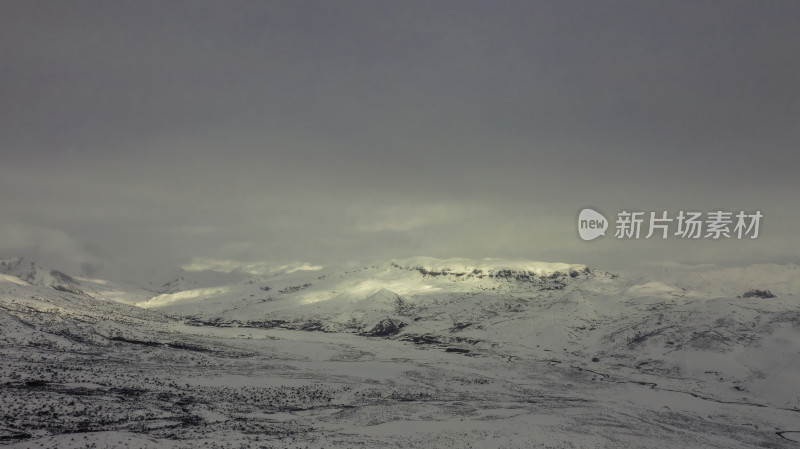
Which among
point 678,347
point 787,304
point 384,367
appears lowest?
point 384,367

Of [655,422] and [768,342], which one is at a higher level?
[768,342]

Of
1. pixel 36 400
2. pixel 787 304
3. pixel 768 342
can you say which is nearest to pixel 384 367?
pixel 36 400

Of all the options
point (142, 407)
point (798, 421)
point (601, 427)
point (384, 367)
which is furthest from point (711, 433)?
point (142, 407)

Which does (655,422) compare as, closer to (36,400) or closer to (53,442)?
(53,442)

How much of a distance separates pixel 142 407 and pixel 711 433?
7553 cm

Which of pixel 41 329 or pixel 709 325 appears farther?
pixel 709 325

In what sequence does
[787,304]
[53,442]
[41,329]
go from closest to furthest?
[53,442], [41,329], [787,304]

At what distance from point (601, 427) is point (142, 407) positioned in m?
59.9

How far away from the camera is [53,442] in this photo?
3881 centimetres

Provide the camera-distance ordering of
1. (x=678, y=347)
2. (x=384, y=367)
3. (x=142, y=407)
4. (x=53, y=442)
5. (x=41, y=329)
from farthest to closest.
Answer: (x=678, y=347) < (x=384, y=367) < (x=41, y=329) < (x=142, y=407) < (x=53, y=442)

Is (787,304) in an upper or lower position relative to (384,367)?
upper

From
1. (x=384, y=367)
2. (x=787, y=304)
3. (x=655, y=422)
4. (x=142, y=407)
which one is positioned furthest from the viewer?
(x=787, y=304)

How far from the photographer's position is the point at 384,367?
108000 millimetres

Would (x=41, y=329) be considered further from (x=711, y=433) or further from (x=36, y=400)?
(x=711, y=433)
